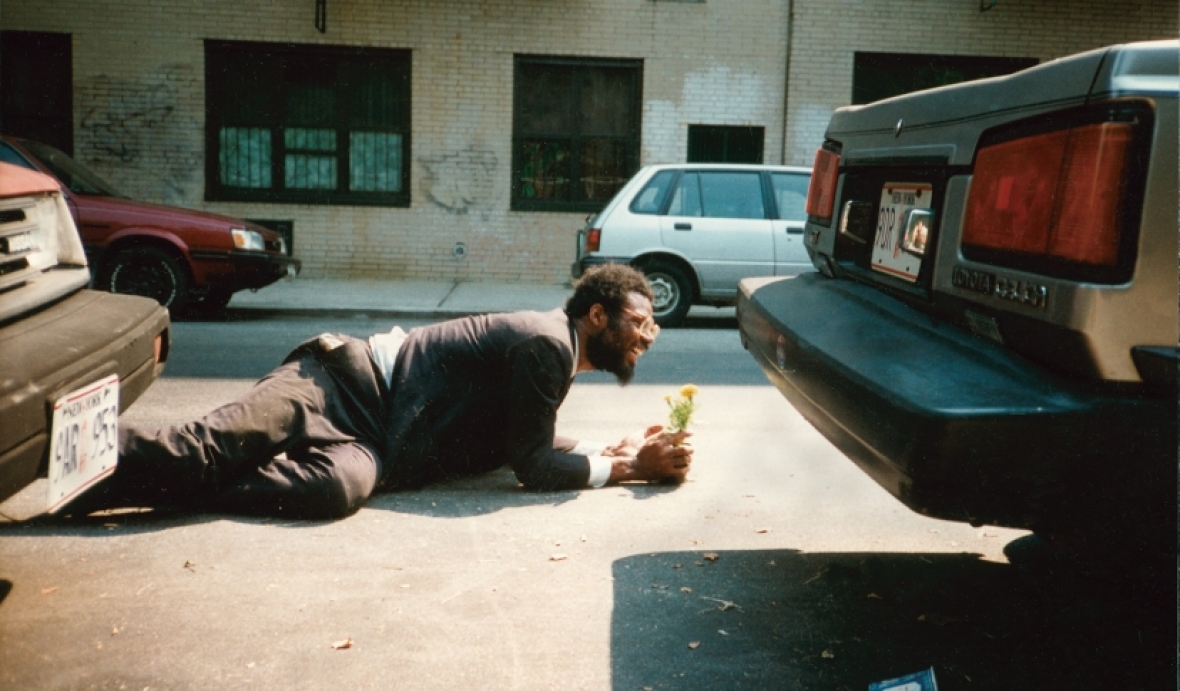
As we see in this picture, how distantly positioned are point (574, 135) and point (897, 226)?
1257 cm

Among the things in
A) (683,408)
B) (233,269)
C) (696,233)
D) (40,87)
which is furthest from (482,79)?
(683,408)

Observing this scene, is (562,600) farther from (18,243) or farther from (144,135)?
(144,135)

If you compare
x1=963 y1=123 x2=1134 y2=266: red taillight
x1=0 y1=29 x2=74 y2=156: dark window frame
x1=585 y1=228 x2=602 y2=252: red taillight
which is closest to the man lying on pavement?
x1=963 y1=123 x2=1134 y2=266: red taillight

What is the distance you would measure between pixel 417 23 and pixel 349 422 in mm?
12168

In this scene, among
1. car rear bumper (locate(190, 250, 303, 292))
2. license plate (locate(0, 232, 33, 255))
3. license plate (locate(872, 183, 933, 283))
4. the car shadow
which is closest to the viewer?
license plate (locate(0, 232, 33, 255))

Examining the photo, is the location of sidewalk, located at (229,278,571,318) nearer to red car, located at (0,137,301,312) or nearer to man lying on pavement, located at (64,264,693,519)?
red car, located at (0,137,301,312)

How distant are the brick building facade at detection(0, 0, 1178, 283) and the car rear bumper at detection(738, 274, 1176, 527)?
12936mm

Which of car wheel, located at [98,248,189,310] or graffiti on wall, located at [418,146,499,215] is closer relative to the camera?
car wheel, located at [98,248,189,310]

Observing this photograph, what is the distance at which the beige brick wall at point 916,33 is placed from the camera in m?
15.5

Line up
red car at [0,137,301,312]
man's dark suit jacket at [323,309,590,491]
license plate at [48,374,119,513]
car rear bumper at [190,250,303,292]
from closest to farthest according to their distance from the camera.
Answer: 1. license plate at [48,374,119,513]
2. man's dark suit jacket at [323,309,590,491]
3. red car at [0,137,301,312]
4. car rear bumper at [190,250,303,292]

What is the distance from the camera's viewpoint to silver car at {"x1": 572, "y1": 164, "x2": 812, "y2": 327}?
10.9 meters

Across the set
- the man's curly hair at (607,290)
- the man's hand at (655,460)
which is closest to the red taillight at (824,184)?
the man's curly hair at (607,290)

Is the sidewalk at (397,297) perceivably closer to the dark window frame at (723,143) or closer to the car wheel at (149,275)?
the car wheel at (149,275)

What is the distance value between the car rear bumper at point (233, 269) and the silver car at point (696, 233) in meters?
3.10
